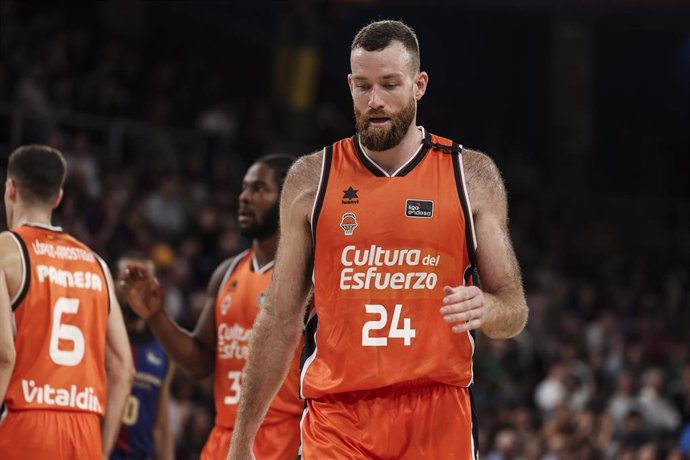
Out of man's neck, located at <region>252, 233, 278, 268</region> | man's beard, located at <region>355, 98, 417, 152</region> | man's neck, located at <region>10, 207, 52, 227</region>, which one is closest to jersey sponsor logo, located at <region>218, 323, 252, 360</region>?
man's neck, located at <region>252, 233, 278, 268</region>

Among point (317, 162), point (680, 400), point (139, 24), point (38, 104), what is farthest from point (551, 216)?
point (317, 162)

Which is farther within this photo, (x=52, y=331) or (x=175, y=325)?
(x=175, y=325)

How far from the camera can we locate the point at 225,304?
23.5ft

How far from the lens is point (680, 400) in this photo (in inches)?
655

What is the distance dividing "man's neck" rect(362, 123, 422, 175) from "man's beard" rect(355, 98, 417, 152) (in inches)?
2.1

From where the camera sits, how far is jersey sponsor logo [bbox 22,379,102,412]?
6.21 metres

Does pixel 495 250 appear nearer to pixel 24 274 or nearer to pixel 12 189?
pixel 24 274

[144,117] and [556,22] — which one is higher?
[556,22]

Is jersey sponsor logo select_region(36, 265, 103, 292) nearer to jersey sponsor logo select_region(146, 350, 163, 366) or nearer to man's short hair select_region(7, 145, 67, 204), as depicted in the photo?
man's short hair select_region(7, 145, 67, 204)

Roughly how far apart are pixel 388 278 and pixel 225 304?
102 inches

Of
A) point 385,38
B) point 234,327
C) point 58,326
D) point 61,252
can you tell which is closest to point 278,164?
point 234,327

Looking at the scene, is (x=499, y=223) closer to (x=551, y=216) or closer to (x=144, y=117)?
(x=144, y=117)

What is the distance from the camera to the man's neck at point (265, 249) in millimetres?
7212

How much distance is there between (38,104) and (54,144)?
168cm
